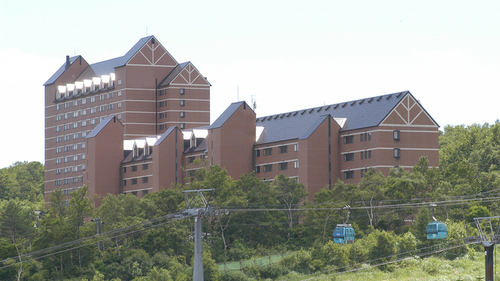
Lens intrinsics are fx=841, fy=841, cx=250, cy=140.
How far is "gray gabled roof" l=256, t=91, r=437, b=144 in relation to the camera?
109 m

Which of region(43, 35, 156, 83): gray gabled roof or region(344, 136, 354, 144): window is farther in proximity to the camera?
region(43, 35, 156, 83): gray gabled roof

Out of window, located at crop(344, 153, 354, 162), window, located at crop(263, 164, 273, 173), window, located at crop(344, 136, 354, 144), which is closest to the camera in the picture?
window, located at crop(344, 153, 354, 162)

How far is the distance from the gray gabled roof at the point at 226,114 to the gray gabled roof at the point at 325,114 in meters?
→ 6.05

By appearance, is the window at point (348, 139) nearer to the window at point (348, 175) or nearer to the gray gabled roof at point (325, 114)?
the gray gabled roof at point (325, 114)

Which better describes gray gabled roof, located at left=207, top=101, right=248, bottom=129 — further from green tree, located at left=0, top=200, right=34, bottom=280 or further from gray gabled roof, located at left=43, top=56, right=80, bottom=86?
gray gabled roof, located at left=43, top=56, right=80, bottom=86

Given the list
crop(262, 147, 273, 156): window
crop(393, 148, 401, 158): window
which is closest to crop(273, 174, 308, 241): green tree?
crop(262, 147, 273, 156): window

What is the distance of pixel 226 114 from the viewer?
119375mm

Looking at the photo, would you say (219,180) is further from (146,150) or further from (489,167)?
(489,167)

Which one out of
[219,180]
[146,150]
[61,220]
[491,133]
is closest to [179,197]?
[219,180]

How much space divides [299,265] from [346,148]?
24.2 m

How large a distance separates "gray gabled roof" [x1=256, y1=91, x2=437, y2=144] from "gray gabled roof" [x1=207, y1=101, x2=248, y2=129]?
605 centimetres

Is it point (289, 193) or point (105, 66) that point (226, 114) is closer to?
point (289, 193)

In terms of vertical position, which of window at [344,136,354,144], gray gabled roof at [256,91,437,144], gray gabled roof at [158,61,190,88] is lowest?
window at [344,136,354,144]

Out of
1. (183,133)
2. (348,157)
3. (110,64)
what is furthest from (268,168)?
(110,64)
